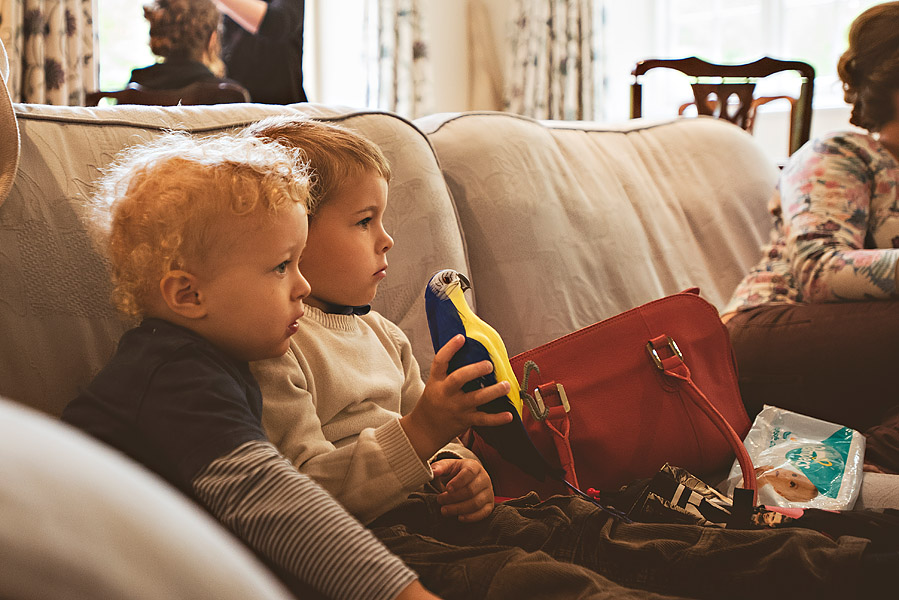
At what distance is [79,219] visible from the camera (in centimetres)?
93

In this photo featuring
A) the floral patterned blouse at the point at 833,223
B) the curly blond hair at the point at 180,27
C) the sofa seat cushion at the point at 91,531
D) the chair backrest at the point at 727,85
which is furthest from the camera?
the curly blond hair at the point at 180,27

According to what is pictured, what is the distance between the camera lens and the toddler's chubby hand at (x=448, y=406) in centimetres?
83

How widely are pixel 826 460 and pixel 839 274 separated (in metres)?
0.50

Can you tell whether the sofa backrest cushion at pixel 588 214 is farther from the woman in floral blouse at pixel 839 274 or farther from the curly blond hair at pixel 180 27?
the curly blond hair at pixel 180 27

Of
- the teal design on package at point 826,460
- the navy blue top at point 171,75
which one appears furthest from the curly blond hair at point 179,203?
the navy blue top at point 171,75

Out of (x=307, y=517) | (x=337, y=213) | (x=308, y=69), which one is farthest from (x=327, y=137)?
(x=308, y=69)

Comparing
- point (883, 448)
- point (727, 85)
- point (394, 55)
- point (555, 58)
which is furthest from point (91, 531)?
point (555, 58)

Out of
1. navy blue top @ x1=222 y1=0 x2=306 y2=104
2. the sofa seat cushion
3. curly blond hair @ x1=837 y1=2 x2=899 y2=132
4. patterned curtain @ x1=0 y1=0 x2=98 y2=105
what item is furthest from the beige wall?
the sofa seat cushion

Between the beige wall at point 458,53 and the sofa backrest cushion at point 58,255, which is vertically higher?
the beige wall at point 458,53

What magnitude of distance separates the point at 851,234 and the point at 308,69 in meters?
3.79

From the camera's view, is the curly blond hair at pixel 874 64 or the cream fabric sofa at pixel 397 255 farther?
the curly blond hair at pixel 874 64

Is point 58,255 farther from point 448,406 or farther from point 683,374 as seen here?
point 683,374

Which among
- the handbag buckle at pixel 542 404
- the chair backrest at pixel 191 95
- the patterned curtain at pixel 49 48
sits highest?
the patterned curtain at pixel 49 48

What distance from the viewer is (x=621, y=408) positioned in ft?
3.65
